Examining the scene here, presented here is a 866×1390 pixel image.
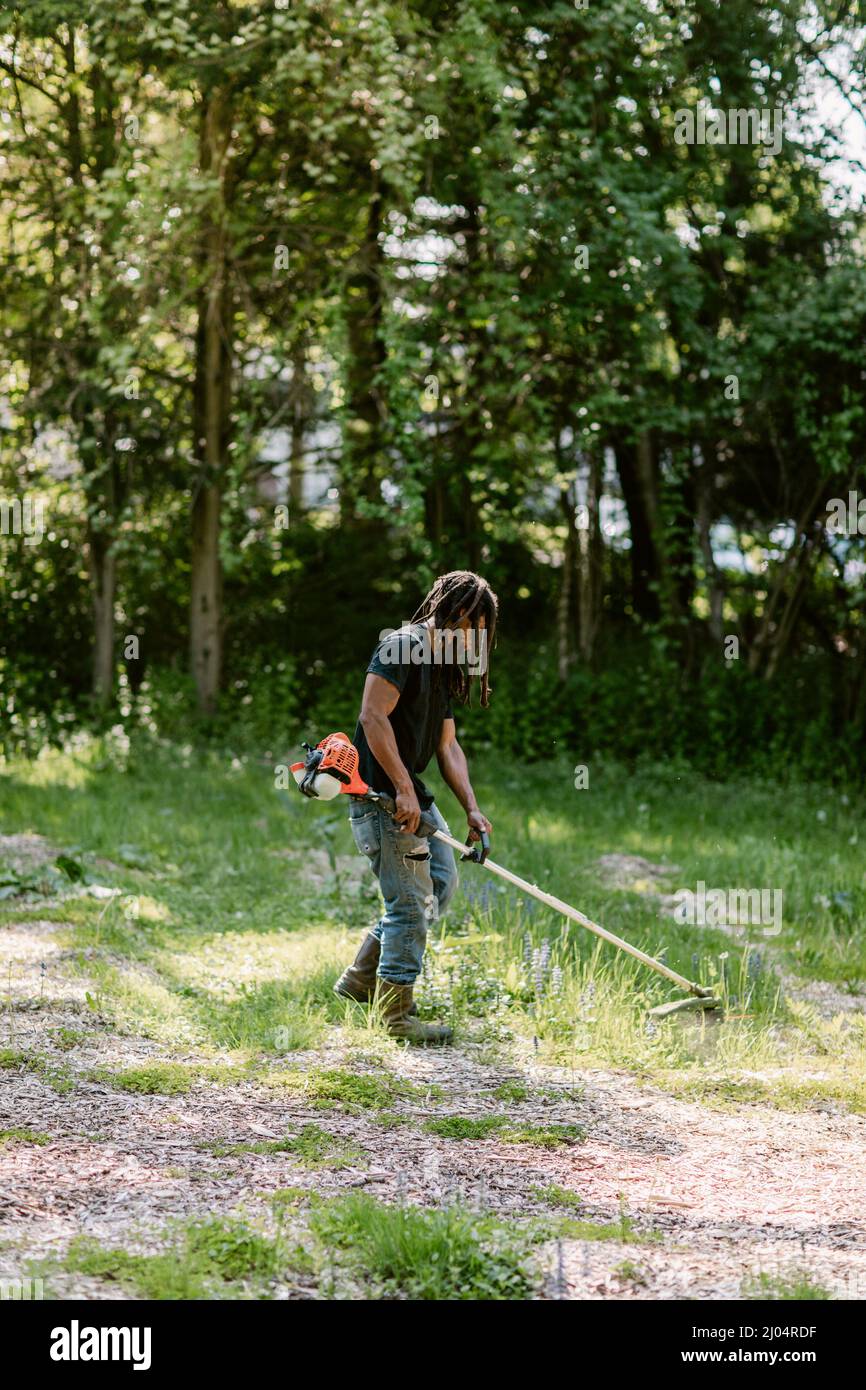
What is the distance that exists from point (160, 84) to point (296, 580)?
4.19 metres

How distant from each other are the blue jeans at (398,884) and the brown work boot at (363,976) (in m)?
0.13

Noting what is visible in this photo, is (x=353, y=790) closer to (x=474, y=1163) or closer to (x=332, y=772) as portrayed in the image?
(x=332, y=772)

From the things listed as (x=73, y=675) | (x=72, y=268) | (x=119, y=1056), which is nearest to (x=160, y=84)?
(x=72, y=268)

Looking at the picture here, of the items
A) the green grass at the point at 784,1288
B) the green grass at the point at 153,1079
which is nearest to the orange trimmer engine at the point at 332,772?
the green grass at the point at 153,1079

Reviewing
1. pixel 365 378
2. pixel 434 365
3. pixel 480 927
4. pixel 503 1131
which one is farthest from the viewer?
pixel 365 378

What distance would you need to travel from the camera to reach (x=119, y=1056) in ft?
15.5

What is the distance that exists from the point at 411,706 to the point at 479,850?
0.58 metres

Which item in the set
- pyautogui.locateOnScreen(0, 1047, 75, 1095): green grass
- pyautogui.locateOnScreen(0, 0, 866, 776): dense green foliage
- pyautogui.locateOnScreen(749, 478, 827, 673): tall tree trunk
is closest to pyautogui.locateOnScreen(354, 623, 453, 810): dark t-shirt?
pyautogui.locateOnScreen(0, 1047, 75, 1095): green grass

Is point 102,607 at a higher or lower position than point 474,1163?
higher

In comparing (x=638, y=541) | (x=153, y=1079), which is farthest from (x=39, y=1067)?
(x=638, y=541)

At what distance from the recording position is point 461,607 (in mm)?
4812

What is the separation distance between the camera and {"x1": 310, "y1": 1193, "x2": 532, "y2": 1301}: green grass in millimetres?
3197

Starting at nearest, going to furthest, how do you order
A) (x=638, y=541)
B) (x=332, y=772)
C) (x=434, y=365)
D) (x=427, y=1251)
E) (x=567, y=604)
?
(x=427, y=1251), (x=332, y=772), (x=434, y=365), (x=567, y=604), (x=638, y=541)

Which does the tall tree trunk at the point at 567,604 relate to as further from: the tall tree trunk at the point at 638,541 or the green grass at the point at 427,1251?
the green grass at the point at 427,1251
